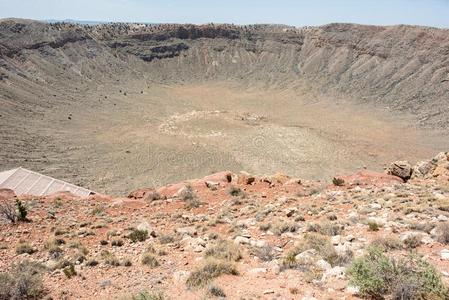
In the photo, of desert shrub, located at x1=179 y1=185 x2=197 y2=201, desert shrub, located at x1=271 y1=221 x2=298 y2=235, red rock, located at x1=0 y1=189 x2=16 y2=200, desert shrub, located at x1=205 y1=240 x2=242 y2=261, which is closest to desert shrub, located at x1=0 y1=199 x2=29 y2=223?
red rock, located at x1=0 y1=189 x2=16 y2=200

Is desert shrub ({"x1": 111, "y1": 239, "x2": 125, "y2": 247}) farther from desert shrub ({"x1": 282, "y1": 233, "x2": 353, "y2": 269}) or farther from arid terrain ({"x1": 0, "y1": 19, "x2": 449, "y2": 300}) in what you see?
desert shrub ({"x1": 282, "y1": 233, "x2": 353, "y2": 269})

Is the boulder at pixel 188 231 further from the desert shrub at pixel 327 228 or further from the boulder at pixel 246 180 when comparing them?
the boulder at pixel 246 180

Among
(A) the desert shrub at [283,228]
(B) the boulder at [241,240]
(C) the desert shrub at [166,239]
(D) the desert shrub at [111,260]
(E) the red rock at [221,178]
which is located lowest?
(E) the red rock at [221,178]

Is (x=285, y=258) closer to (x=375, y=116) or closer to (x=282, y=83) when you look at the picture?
(x=375, y=116)

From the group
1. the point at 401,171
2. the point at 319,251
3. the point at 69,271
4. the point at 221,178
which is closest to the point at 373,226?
the point at 319,251

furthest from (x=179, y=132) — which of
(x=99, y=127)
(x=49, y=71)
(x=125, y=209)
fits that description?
(x=125, y=209)

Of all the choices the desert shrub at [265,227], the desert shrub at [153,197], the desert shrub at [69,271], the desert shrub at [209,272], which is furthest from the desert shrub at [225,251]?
the desert shrub at [153,197]

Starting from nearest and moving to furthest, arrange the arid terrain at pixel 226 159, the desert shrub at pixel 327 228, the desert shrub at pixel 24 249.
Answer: the arid terrain at pixel 226 159 → the desert shrub at pixel 327 228 → the desert shrub at pixel 24 249

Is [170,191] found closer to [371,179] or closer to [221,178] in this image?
[221,178]
